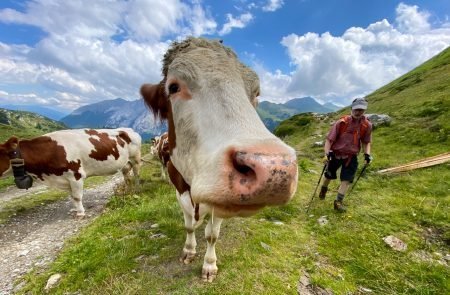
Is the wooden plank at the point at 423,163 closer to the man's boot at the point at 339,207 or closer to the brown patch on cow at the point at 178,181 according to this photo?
the man's boot at the point at 339,207

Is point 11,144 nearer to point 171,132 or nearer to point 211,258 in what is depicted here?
point 171,132

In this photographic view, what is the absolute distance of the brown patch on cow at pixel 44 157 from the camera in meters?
8.66

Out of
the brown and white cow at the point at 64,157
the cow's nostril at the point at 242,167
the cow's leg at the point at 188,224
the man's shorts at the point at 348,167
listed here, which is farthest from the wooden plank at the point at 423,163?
the cow's nostril at the point at 242,167

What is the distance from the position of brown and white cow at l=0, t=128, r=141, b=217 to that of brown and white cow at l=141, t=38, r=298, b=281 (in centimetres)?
597

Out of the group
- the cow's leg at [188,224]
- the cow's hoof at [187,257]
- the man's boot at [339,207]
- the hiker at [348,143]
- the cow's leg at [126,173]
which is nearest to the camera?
the cow's leg at [188,224]

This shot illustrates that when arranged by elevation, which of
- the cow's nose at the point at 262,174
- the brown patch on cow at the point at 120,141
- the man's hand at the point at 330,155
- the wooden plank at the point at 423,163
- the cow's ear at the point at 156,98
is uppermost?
the cow's ear at the point at 156,98

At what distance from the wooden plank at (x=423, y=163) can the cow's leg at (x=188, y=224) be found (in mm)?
9136

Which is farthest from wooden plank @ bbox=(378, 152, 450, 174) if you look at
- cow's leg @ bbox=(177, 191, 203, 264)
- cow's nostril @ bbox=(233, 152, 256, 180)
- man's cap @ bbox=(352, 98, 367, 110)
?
cow's nostril @ bbox=(233, 152, 256, 180)

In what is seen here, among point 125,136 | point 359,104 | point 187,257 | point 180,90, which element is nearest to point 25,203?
point 125,136

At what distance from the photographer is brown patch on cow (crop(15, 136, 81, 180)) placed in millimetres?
8664

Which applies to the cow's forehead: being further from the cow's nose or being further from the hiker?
the hiker

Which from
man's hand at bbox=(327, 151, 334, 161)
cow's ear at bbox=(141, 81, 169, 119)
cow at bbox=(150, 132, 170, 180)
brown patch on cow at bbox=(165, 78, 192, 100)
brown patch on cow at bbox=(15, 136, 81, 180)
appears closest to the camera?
brown patch on cow at bbox=(165, 78, 192, 100)

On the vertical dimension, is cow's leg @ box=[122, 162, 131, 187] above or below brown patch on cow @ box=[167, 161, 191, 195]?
below

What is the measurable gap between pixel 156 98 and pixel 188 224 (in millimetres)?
2194
